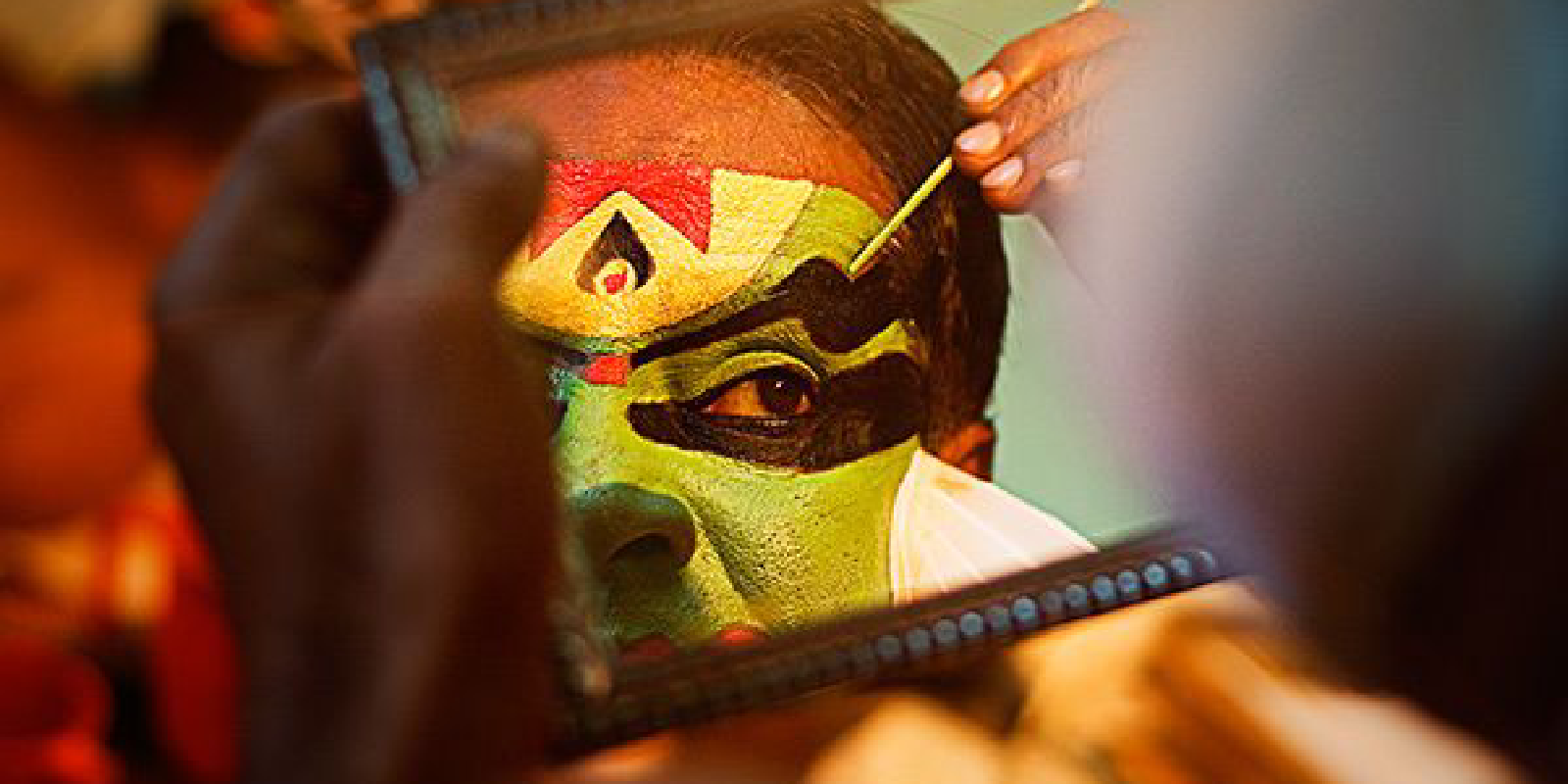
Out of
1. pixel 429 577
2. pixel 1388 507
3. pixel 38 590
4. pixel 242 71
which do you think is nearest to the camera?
pixel 429 577

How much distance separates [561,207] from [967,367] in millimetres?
210

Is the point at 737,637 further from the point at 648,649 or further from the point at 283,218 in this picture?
the point at 283,218

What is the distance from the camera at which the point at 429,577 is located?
1.52 ft

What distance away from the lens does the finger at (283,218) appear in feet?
1.81

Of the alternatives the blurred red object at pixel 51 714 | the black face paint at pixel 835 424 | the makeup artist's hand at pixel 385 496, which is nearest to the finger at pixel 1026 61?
the black face paint at pixel 835 424

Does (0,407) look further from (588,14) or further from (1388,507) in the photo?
(1388,507)

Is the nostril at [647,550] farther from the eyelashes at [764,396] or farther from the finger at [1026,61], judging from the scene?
the finger at [1026,61]

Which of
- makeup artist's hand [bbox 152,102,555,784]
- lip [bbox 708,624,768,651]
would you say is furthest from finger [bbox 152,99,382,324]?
lip [bbox 708,624,768,651]

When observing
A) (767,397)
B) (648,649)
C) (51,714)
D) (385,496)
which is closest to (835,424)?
(767,397)

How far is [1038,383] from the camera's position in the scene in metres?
0.68

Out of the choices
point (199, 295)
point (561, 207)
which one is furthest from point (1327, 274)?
point (199, 295)

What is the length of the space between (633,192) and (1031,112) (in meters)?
0.20

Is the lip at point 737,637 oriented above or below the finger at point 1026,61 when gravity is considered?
below

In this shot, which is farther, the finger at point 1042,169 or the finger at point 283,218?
the finger at point 1042,169
